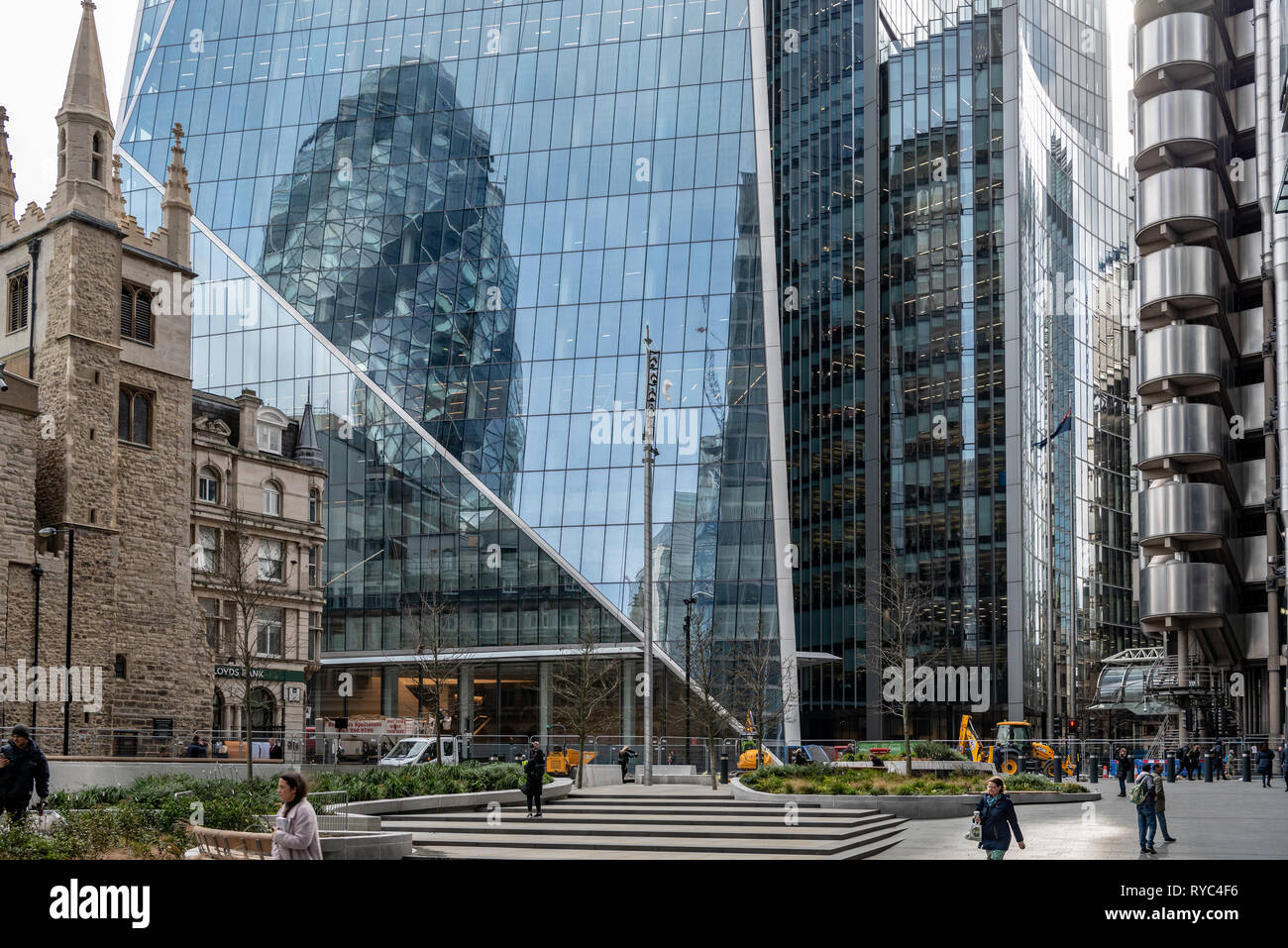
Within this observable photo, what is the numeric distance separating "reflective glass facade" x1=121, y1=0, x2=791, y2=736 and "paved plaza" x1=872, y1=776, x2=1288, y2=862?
100 feet

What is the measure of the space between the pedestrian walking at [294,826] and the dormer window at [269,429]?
55.4 m

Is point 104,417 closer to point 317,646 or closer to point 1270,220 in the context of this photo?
point 317,646

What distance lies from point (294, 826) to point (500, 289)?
5848 cm

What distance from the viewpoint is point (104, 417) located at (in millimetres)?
51406

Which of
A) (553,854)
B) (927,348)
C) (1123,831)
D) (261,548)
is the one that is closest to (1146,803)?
(1123,831)

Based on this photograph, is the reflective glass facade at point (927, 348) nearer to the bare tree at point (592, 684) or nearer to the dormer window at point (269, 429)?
the bare tree at point (592, 684)

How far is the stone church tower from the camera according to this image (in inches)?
1957

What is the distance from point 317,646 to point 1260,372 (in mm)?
44007

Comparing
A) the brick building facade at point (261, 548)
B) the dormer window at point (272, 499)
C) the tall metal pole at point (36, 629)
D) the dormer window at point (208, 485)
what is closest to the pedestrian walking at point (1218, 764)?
the brick building facade at point (261, 548)

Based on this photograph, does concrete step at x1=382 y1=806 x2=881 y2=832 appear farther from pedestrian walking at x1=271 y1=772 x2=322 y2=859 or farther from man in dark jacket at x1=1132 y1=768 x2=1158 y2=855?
pedestrian walking at x1=271 y1=772 x2=322 y2=859

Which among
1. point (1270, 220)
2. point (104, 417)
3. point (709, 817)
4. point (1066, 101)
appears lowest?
point (709, 817)

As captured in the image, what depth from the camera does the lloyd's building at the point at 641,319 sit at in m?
66.8
